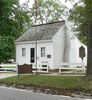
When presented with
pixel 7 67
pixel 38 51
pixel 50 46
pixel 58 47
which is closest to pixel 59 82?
pixel 50 46

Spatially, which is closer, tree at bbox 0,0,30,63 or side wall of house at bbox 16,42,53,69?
side wall of house at bbox 16,42,53,69

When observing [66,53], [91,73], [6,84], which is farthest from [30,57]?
[91,73]

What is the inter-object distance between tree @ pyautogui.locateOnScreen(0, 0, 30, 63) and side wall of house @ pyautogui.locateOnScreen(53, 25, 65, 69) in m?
8.71

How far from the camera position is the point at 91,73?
20844 millimetres

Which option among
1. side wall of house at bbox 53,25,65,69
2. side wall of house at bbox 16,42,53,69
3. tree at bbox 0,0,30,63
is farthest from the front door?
tree at bbox 0,0,30,63

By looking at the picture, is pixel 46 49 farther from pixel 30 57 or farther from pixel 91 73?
pixel 91 73

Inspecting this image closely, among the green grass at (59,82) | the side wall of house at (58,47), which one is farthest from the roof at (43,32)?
the green grass at (59,82)

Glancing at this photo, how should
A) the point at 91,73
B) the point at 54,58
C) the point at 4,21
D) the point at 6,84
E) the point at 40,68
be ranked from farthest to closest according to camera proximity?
the point at 4,21
the point at 54,58
the point at 40,68
the point at 6,84
the point at 91,73

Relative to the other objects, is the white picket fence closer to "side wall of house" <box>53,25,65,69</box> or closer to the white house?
the white house

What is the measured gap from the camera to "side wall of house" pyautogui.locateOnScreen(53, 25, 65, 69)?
35.2 metres

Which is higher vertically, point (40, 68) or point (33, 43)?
point (33, 43)

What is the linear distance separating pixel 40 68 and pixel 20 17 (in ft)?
49.3

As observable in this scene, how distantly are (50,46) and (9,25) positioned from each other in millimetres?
11009

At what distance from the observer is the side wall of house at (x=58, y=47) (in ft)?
115
